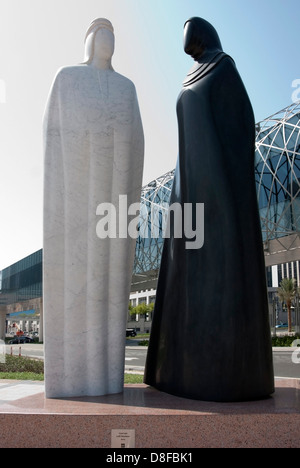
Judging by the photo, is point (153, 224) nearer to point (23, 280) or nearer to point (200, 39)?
point (23, 280)

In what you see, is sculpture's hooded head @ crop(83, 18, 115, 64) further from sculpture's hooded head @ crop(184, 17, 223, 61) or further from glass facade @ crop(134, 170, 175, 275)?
glass facade @ crop(134, 170, 175, 275)

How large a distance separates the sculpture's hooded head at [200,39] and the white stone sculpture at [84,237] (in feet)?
4.30

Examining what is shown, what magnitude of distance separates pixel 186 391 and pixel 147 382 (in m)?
1.10

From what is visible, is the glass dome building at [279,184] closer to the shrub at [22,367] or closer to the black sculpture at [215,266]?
the shrub at [22,367]

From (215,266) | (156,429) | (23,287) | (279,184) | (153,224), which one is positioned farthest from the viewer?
(23,287)

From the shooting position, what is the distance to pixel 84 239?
18.7ft

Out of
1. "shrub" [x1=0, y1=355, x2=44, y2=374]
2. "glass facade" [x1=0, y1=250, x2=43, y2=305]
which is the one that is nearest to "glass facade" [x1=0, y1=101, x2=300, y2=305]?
"glass facade" [x1=0, y1=250, x2=43, y2=305]

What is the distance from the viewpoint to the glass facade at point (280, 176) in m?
27.4

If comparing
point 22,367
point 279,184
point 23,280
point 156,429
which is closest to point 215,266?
point 156,429

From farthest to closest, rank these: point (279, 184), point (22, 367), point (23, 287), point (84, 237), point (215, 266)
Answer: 1. point (23, 287)
2. point (279, 184)
3. point (22, 367)
4. point (84, 237)
5. point (215, 266)

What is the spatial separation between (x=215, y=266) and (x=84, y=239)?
168 centimetres

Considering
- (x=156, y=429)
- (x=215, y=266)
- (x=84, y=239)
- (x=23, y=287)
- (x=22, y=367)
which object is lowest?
(x=22, y=367)

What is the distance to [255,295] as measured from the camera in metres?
5.53

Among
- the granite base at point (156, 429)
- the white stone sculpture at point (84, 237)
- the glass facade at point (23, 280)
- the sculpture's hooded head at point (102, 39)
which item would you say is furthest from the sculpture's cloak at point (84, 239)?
the glass facade at point (23, 280)
